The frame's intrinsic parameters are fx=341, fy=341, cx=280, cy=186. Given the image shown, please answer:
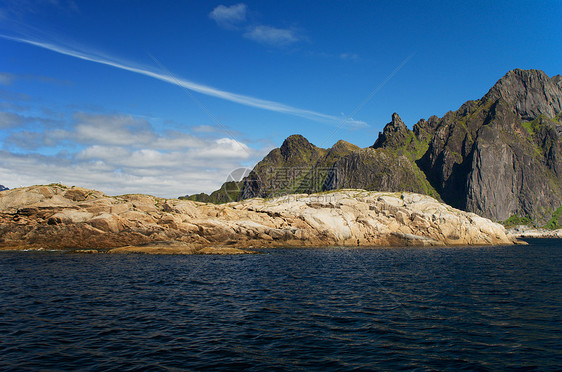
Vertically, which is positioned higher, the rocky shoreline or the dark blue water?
the rocky shoreline

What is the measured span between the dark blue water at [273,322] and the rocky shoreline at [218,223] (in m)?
33.8

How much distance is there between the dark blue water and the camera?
15.9 meters

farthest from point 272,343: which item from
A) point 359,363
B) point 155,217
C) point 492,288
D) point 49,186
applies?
point 49,186

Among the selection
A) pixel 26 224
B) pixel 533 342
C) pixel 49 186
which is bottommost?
pixel 533 342

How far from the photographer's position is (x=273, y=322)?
21922 mm

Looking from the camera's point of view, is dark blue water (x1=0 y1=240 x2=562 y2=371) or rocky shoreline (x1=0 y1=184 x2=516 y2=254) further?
rocky shoreline (x1=0 y1=184 x2=516 y2=254)

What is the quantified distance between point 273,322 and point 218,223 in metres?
62.8

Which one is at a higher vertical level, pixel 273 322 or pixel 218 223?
pixel 218 223

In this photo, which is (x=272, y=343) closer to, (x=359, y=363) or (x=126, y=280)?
(x=359, y=363)

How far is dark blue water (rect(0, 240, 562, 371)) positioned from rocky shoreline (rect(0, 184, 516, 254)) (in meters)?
33.8

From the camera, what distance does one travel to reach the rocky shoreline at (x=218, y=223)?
71562mm

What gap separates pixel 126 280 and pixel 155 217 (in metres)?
45.4

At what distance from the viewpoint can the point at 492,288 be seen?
34.4 meters

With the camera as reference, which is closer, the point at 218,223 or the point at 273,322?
the point at 273,322
